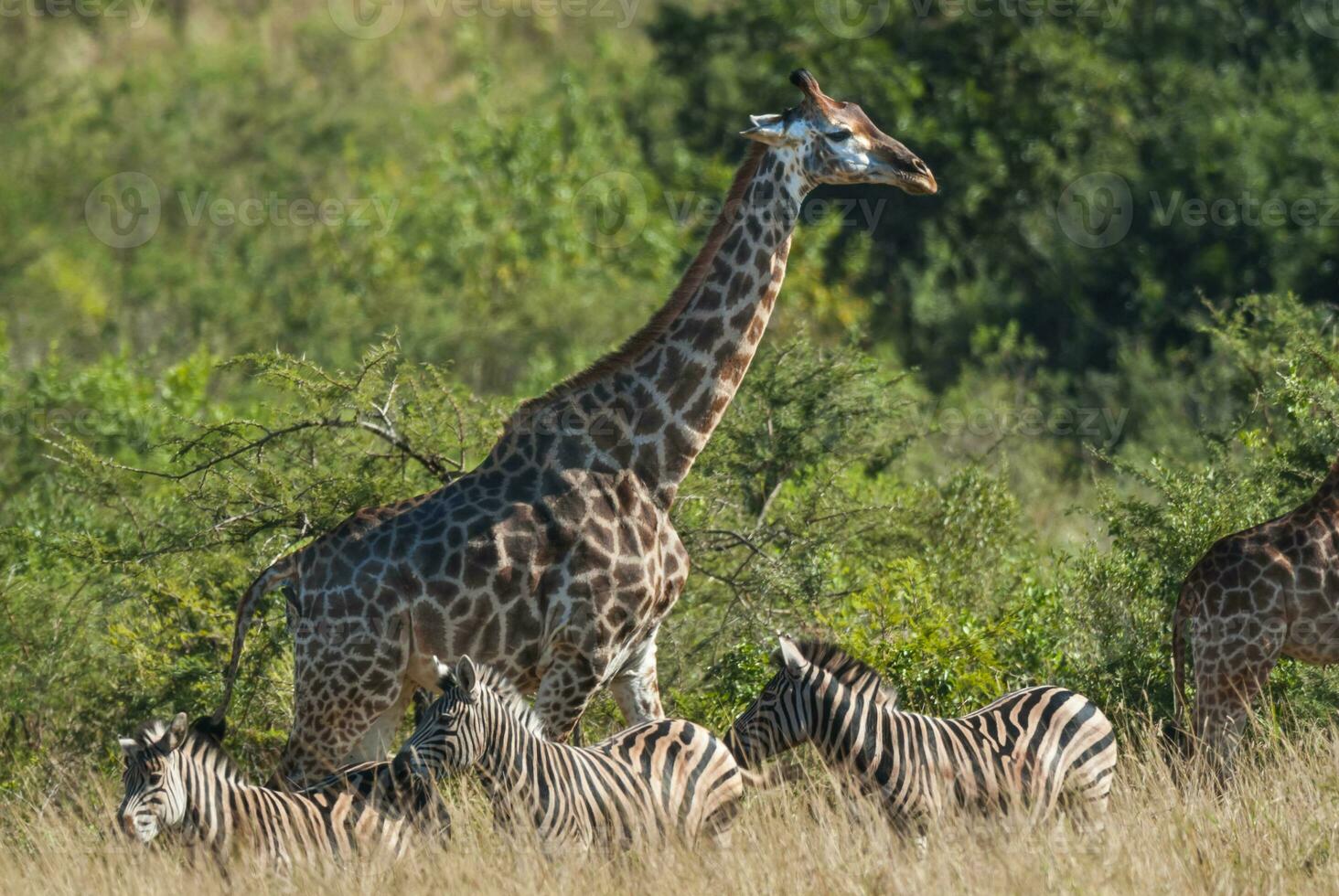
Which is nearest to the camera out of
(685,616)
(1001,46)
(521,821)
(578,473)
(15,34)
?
(521,821)

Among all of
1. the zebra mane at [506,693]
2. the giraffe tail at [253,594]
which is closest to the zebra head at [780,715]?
the zebra mane at [506,693]

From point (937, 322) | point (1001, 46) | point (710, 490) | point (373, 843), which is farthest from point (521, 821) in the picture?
point (1001, 46)

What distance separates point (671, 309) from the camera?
8.55m

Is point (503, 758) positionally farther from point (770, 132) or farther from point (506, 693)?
point (770, 132)

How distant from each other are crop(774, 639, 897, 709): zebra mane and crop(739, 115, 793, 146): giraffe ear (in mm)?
2351

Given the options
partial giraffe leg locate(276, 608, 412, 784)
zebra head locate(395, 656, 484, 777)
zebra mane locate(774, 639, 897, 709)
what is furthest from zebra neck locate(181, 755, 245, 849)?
zebra mane locate(774, 639, 897, 709)

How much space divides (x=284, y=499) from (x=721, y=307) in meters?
2.79

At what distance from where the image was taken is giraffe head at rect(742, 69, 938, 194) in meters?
8.54

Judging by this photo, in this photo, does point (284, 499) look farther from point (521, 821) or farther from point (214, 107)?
point (214, 107)

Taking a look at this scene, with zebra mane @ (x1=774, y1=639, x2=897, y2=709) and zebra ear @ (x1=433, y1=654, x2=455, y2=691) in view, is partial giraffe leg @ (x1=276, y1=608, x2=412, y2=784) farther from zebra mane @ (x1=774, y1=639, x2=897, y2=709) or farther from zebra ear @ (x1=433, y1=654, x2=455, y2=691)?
zebra mane @ (x1=774, y1=639, x2=897, y2=709)

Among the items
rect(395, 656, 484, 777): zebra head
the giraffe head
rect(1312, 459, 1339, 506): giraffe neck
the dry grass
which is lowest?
the dry grass

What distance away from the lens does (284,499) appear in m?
9.92

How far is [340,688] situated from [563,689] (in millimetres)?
944

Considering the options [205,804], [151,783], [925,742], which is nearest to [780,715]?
[925,742]
